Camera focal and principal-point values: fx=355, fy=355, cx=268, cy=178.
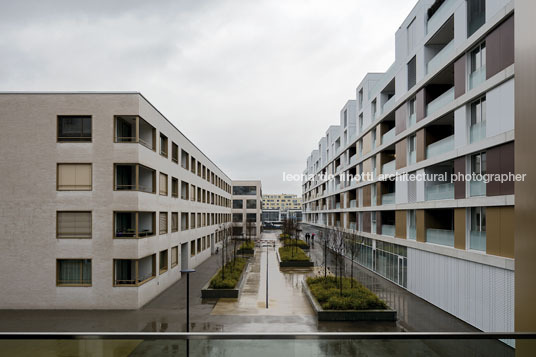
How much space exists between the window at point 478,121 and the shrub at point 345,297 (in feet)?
28.5

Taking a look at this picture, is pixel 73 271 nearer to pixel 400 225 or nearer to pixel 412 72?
pixel 400 225

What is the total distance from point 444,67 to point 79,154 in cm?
1951

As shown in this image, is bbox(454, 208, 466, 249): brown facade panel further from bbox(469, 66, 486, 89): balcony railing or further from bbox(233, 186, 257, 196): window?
bbox(233, 186, 257, 196): window

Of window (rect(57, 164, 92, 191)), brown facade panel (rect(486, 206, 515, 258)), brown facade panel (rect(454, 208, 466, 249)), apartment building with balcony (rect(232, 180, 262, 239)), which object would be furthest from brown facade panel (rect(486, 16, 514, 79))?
apartment building with balcony (rect(232, 180, 262, 239))

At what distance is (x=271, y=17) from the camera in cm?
886

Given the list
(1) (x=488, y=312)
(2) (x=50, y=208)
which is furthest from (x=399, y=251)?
(2) (x=50, y=208)

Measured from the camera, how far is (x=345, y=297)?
17.5 metres

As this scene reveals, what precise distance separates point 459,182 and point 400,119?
847 cm

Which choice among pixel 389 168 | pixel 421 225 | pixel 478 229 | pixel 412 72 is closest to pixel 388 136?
pixel 389 168

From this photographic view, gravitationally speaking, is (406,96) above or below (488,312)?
above

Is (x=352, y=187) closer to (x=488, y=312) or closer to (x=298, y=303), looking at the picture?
(x=298, y=303)

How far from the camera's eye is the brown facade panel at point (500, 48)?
520 inches

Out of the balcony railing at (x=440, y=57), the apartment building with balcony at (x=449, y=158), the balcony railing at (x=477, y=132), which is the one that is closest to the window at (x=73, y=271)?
the apartment building with balcony at (x=449, y=158)

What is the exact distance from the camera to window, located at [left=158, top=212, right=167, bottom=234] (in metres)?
23.0
